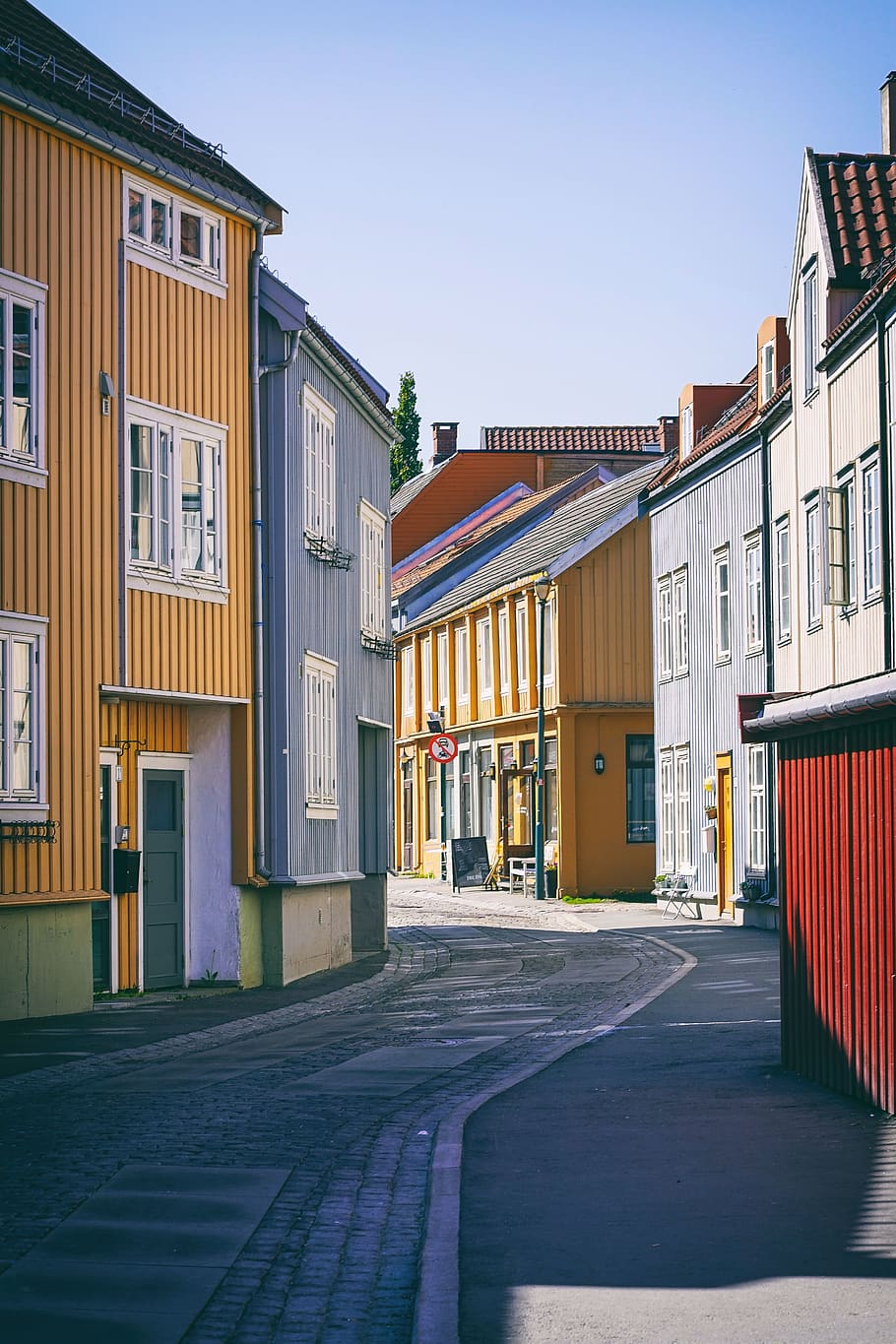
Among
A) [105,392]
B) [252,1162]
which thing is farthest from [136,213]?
[252,1162]

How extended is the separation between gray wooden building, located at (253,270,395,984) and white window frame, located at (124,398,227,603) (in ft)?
3.20

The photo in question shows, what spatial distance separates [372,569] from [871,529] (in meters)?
8.42

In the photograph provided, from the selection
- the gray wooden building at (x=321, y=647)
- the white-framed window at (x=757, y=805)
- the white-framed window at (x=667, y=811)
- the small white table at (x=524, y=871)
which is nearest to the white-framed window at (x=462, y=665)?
the small white table at (x=524, y=871)

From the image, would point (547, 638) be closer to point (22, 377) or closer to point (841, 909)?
point (22, 377)

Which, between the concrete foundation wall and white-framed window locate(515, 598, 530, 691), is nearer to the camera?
the concrete foundation wall

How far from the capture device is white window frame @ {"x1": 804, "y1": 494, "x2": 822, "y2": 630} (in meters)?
24.4

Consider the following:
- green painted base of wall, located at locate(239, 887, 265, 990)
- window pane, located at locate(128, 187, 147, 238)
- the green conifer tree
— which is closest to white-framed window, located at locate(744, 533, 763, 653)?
green painted base of wall, located at locate(239, 887, 265, 990)

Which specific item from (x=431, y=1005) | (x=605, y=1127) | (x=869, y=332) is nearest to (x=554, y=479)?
(x=869, y=332)

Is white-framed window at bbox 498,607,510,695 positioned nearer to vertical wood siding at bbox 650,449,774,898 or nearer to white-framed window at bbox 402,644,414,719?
white-framed window at bbox 402,644,414,719

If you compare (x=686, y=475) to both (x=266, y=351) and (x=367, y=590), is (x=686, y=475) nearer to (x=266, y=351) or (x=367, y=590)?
(x=367, y=590)

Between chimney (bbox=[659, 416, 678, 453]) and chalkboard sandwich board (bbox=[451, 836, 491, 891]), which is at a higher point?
chimney (bbox=[659, 416, 678, 453])

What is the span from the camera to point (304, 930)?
21.5 meters

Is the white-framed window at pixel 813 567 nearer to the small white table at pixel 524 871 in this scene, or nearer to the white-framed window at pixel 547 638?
the white-framed window at pixel 547 638

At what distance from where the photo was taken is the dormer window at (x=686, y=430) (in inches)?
1357
